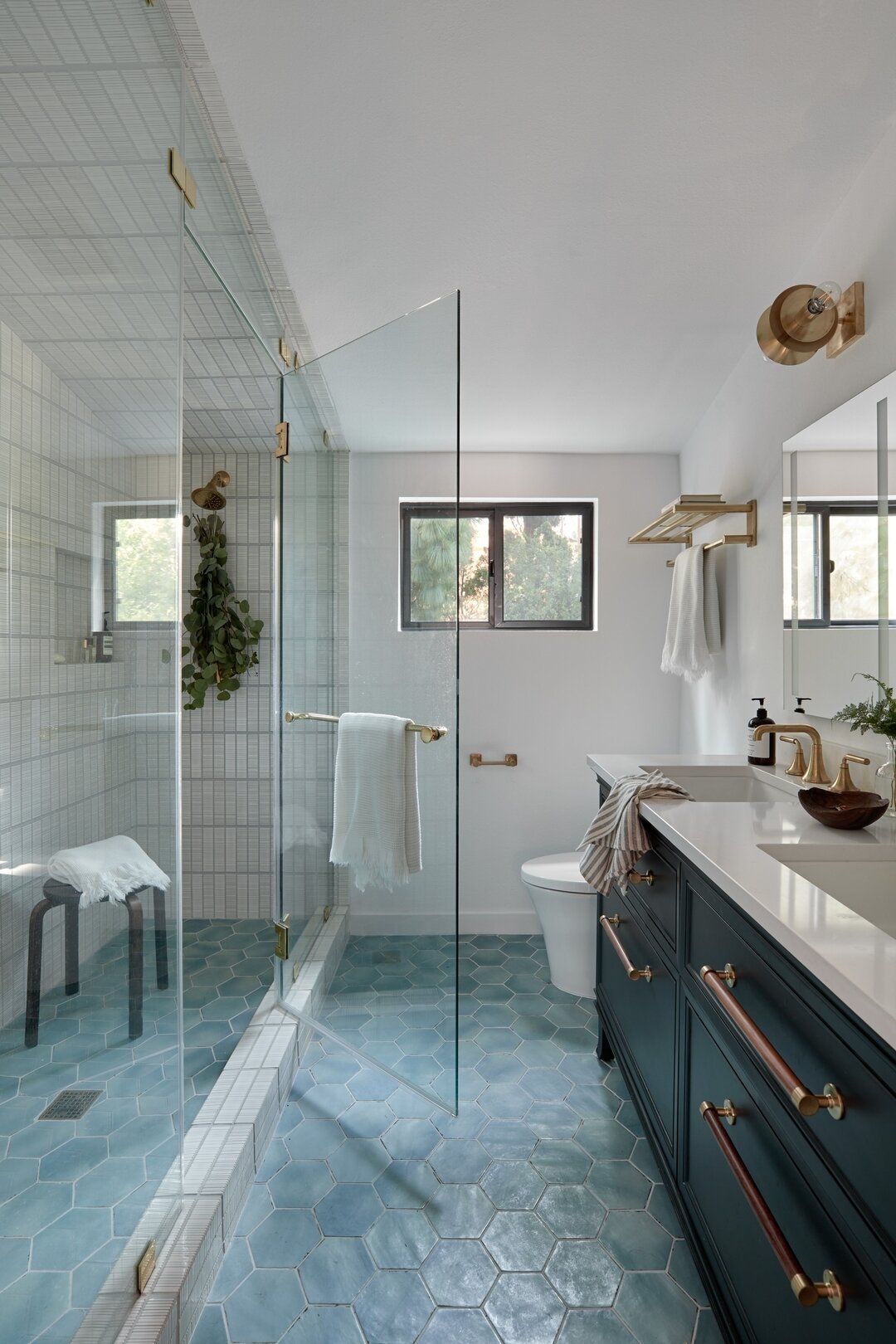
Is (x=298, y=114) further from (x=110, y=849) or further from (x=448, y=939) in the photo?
(x=448, y=939)

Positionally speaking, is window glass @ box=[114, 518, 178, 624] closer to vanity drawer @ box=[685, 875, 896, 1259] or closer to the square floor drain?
the square floor drain

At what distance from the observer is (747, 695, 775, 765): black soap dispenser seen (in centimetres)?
211

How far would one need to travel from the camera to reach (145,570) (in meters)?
1.28

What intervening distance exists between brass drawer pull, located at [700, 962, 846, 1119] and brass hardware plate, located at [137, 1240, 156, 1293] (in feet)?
3.43

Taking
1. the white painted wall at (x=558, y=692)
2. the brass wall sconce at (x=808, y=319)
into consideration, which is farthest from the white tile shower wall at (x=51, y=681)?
the white painted wall at (x=558, y=692)

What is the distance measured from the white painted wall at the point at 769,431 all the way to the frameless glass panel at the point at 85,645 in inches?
54.1

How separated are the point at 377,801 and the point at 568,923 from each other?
1063 mm

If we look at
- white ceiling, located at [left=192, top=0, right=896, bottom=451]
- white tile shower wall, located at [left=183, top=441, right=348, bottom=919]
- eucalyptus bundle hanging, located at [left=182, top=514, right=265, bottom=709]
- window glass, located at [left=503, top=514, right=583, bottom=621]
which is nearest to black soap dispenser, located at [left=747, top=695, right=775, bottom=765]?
white ceiling, located at [left=192, top=0, right=896, bottom=451]

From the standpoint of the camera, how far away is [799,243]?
1.80 meters

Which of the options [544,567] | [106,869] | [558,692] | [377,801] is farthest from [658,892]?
[544,567]

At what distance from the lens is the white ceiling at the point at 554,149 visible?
1.22 m

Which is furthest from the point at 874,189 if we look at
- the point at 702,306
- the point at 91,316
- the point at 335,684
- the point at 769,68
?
the point at 335,684

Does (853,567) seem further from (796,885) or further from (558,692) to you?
(558,692)

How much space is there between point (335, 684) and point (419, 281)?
43.5 inches
